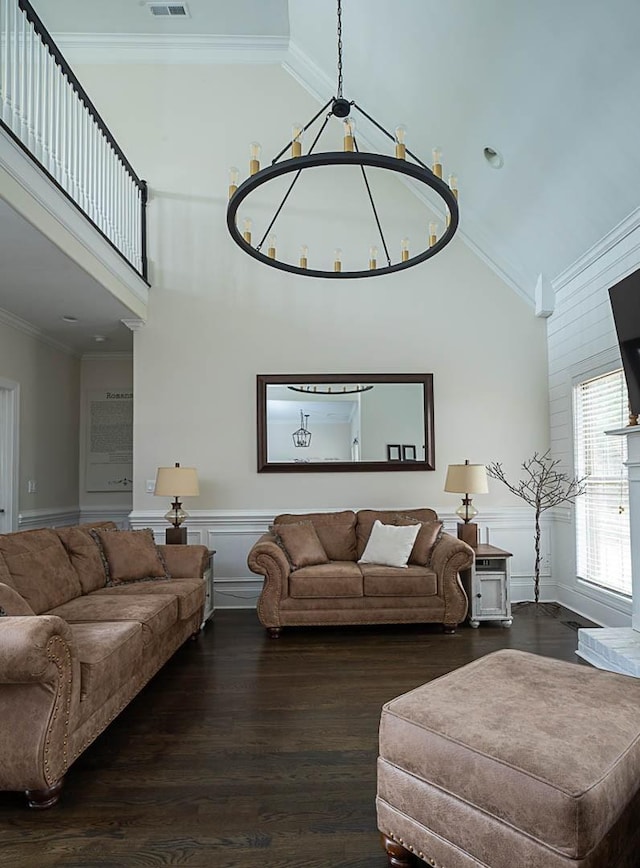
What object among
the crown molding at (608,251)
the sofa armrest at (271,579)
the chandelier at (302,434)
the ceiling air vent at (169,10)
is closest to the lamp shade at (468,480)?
the chandelier at (302,434)

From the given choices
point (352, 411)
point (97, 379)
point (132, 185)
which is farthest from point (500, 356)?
point (97, 379)

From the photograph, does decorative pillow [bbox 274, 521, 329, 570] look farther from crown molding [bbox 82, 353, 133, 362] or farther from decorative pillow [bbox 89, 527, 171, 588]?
crown molding [bbox 82, 353, 133, 362]

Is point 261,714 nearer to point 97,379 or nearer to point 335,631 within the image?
point 335,631

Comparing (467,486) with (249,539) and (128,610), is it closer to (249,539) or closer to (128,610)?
(249,539)

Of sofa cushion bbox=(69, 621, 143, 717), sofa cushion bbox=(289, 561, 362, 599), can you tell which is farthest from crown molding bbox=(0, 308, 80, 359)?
sofa cushion bbox=(289, 561, 362, 599)

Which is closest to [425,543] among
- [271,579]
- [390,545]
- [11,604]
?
[390,545]

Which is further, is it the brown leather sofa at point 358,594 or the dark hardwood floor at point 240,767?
the brown leather sofa at point 358,594

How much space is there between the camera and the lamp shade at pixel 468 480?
15.9 feet

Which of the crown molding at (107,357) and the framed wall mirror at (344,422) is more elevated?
the crown molding at (107,357)

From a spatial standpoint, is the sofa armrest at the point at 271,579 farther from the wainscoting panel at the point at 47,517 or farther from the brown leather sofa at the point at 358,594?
the wainscoting panel at the point at 47,517

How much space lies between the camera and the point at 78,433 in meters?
6.46

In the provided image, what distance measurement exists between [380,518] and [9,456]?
341cm

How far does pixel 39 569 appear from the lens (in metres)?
3.34

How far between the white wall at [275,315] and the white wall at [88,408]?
1.25 metres
